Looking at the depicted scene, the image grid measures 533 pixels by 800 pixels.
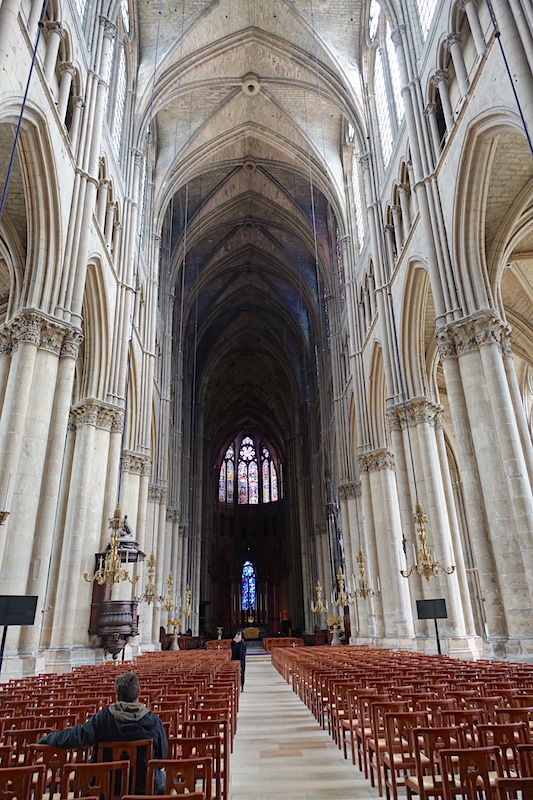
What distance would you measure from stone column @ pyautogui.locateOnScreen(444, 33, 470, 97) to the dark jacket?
45.9 feet

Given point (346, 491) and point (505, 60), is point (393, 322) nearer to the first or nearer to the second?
point (505, 60)

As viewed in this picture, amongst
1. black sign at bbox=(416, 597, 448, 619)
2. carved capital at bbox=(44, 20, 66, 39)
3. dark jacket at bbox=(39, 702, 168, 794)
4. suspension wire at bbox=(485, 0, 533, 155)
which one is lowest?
dark jacket at bbox=(39, 702, 168, 794)

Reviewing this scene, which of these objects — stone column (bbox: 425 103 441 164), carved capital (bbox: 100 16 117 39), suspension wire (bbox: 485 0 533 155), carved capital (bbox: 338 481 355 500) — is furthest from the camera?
carved capital (bbox: 338 481 355 500)

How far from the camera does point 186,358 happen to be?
38.6 m

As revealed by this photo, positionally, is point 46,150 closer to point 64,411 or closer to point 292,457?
point 64,411

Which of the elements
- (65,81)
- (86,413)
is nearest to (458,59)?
(65,81)

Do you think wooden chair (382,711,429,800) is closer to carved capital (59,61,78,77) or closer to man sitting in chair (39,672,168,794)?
man sitting in chair (39,672,168,794)

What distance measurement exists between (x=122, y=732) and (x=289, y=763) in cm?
318

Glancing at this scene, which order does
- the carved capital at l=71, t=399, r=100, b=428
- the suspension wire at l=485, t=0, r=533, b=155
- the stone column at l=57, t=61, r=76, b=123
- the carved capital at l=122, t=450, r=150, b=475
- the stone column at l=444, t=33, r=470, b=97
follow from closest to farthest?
the suspension wire at l=485, t=0, r=533, b=155, the stone column at l=444, t=33, r=470, b=97, the stone column at l=57, t=61, r=76, b=123, the carved capital at l=71, t=399, r=100, b=428, the carved capital at l=122, t=450, r=150, b=475

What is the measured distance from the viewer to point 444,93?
46.9 ft

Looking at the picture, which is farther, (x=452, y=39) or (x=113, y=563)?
(x=113, y=563)

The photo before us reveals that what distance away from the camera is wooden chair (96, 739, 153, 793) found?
329cm

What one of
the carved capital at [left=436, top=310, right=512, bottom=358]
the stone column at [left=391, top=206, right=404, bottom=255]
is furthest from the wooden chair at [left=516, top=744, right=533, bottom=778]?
the stone column at [left=391, top=206, right=404, bottom=255]

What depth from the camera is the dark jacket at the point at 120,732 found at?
10.7ft
